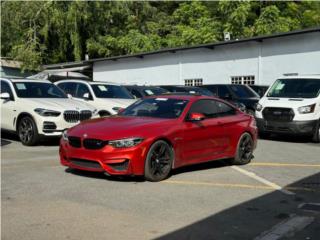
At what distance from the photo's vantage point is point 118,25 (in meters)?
45.3

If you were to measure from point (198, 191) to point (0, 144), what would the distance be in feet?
22.8

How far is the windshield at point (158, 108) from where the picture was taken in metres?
9.86

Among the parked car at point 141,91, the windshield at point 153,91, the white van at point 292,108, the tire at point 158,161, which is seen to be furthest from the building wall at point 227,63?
the tire at point 158,161

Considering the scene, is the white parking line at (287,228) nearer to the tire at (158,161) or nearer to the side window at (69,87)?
the tire at (158,161)

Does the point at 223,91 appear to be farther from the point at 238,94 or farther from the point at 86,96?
the point at 86,96

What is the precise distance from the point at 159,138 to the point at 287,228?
10.1ft

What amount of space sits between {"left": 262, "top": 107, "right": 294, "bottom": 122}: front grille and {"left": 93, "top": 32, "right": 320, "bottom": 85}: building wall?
8.49m

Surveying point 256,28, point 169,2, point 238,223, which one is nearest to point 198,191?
point 238,223

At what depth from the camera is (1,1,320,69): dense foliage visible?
4000 centimetres

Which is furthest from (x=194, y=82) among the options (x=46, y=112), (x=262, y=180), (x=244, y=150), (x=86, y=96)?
(x=262, y=180)

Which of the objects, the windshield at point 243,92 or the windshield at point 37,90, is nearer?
the windshield at point 37,90

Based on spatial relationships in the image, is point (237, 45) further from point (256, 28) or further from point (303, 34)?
point (256, 28)

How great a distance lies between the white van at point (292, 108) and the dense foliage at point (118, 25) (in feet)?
69.7

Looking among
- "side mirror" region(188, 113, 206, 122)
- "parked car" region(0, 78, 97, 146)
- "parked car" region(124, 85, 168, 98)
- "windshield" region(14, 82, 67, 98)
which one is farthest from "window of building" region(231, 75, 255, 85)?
"side mirror" region(188, 113, 206, 122)
